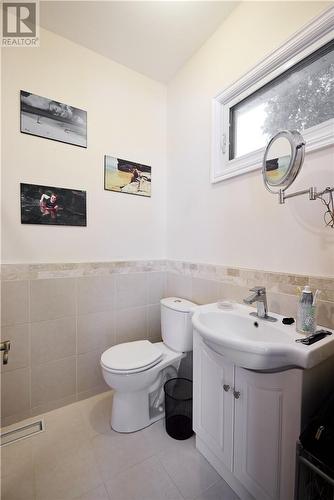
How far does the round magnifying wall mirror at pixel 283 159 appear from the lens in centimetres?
95

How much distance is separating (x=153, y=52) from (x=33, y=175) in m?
1.32

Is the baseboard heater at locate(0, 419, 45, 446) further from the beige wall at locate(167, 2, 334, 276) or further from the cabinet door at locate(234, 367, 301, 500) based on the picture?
the beige wall at locate(167, 2, 334, 276)

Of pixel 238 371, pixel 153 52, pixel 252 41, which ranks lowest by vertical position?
pixel 238 371

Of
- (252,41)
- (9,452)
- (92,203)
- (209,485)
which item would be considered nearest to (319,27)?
(252,41)

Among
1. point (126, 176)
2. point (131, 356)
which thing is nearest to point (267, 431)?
point (131, 356)

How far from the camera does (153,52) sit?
1.67m

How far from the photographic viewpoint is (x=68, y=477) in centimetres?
109

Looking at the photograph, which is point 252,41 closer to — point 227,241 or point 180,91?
point 180,91

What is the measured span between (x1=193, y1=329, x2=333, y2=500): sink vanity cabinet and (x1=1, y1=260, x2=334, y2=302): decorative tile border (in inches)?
14.9

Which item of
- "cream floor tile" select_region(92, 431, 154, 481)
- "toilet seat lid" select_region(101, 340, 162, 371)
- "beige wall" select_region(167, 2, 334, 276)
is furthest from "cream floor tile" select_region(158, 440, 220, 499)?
"beige wall" select_region(167, 2, 334, 276)

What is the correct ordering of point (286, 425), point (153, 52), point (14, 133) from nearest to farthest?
point (286, 425) < point (14, 133) < point (153, 52)

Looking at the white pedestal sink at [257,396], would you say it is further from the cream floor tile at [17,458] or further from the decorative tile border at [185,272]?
the cream floor tile at [17,458]

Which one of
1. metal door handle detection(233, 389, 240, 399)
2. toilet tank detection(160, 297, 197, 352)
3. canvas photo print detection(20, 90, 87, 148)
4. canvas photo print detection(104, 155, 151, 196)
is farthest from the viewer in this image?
canvas photo print detection(104, 155, 151, 196)

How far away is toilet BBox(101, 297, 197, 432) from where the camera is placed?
1312 millimetres
